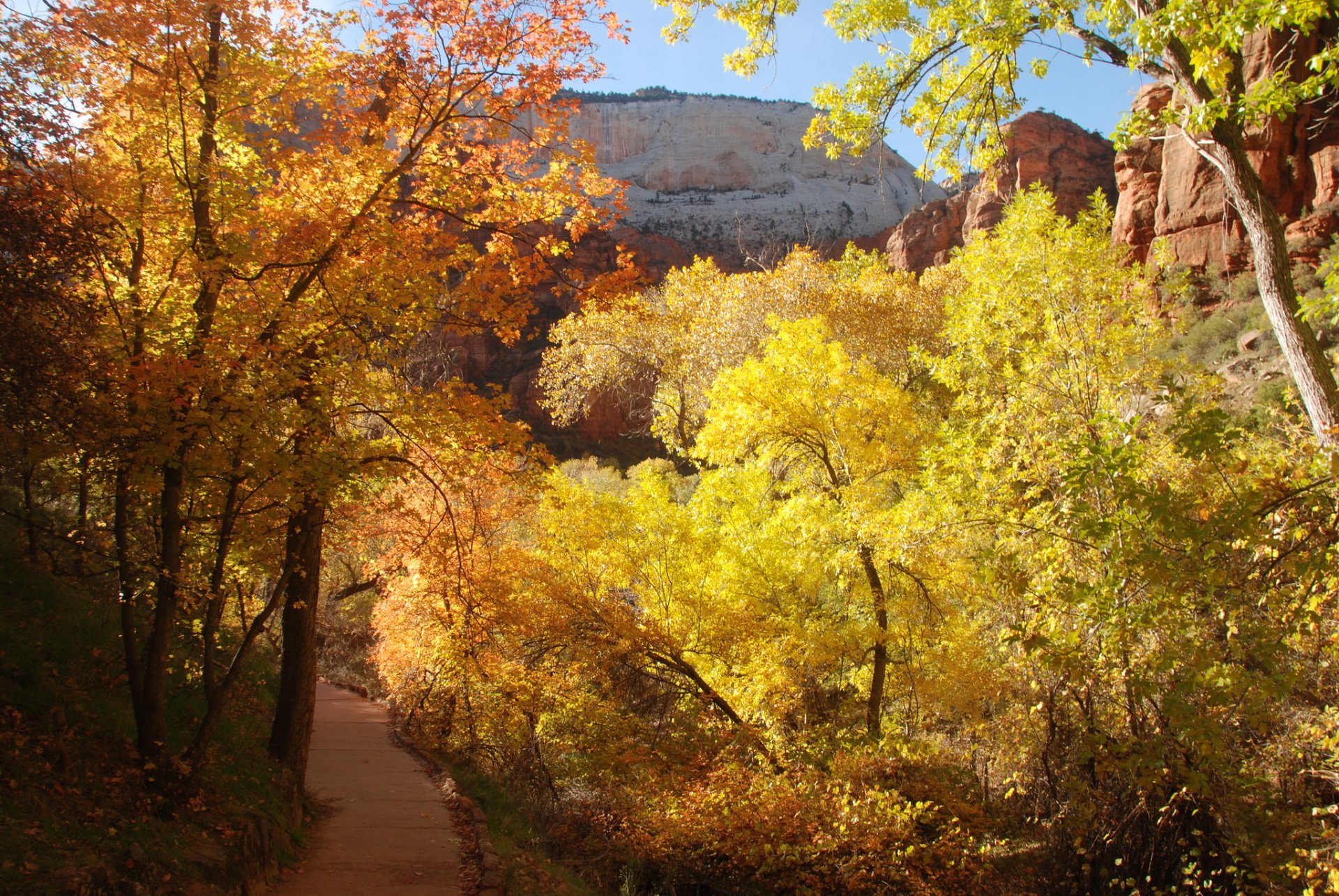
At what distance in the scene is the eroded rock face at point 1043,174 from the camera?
4300 centimetres

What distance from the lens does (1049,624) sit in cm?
534

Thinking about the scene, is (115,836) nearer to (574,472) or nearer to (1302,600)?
(1302,600)

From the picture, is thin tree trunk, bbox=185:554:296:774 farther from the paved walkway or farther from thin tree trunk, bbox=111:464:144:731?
the paved walkway

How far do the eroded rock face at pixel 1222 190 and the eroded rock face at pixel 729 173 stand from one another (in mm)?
34680

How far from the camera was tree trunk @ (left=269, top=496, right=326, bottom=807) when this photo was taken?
27.2 feet

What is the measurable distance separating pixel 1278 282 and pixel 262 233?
7.72m

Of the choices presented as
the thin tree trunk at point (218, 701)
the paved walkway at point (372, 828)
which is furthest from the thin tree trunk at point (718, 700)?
the thin tree trunk at point (218, 701)

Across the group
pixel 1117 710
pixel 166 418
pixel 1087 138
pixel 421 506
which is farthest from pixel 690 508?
pixel 1087 138

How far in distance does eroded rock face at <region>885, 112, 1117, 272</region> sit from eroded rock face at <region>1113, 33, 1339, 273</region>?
8707 mm

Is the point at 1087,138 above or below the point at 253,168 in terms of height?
above

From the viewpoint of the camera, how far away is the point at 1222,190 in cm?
2870

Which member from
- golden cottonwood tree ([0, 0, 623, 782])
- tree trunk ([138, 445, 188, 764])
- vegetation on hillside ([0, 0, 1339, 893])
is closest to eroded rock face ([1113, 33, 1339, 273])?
vegetation on hillside ([0, 0, 1339, 893])

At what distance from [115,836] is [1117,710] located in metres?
9.48

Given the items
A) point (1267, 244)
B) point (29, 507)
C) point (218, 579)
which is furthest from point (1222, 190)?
point (29, 507)
